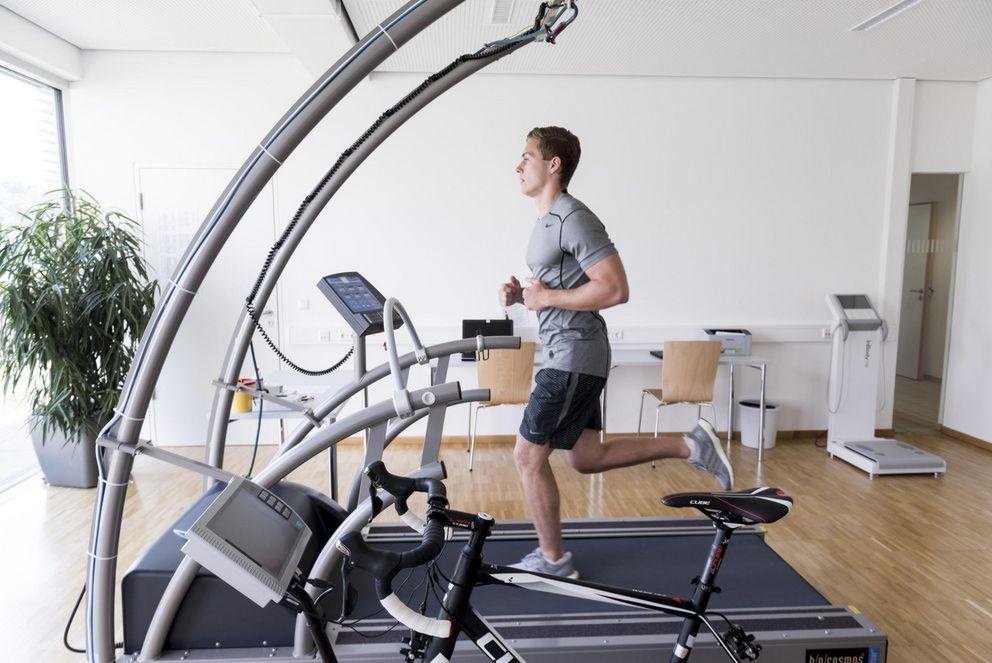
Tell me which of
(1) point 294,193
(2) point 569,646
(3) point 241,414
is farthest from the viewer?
(1) point 294,193

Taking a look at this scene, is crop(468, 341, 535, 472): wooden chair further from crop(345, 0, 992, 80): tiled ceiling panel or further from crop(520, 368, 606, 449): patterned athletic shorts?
crop(345, 0, 992, 80): tiled ceiling panel

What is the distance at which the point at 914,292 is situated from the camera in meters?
6.07

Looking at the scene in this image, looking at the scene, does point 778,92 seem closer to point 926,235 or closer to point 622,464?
point 926,235

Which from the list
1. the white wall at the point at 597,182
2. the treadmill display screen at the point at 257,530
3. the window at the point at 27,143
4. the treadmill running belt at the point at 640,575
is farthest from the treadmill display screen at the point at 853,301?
the window at the point at 27,143

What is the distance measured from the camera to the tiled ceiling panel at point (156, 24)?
3.72 metres

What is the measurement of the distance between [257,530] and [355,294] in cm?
97

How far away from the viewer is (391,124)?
1941 mm

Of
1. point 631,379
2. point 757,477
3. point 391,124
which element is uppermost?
point 391,124

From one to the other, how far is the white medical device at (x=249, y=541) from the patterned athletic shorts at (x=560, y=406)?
108 centimetres

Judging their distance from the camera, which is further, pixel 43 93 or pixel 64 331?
pixel 43 93

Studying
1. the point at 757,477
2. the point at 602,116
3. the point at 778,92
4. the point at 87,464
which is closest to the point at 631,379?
the point at 757,477

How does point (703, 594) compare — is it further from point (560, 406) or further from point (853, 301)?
point (853, 301)

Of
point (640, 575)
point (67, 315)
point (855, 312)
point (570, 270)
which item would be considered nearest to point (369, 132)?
point (570, 270)

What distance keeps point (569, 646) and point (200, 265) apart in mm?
1505
